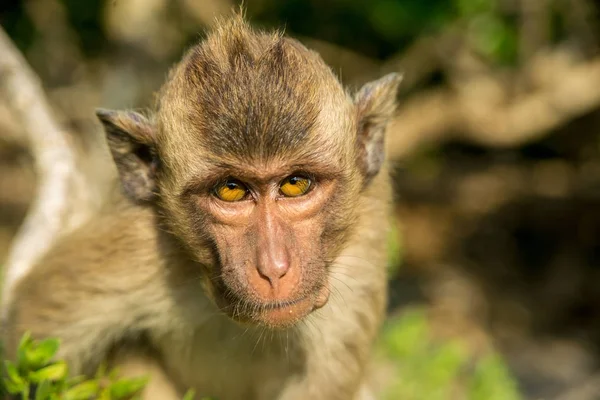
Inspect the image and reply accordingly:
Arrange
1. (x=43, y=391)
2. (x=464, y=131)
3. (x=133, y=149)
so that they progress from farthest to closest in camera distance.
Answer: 1. (x=464, y=131)
2. (x=133, y=149)
3. (x=43, y=391)

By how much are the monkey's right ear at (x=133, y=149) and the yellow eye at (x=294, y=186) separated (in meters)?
0.74

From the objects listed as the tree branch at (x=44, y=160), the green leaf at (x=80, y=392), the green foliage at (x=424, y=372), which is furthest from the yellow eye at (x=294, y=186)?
the green foliage at (x=424, y=372)

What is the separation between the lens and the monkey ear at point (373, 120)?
14.7 feet

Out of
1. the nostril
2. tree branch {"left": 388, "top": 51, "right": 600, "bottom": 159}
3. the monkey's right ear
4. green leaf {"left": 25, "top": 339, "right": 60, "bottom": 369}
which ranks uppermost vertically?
tree branch {"left": 388, "top": 51, "right": 600, "bottom": 159}

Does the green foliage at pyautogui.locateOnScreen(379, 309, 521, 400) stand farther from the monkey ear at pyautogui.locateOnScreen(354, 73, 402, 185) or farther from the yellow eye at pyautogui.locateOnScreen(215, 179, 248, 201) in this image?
the yellow eye at pyautogui.locateOnScreen(215, 179, 248, 201)

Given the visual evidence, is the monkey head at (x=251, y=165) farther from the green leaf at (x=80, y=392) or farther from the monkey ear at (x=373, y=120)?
the green leaf at (x=80, y=392)

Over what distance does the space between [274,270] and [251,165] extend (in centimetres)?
55

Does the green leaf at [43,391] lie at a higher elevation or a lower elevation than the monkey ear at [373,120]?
lower

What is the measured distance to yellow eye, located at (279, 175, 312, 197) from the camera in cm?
400

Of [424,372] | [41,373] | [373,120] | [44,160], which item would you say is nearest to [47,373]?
[41,373]

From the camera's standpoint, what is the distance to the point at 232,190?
13.1ft

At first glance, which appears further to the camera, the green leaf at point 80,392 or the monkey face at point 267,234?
the monkey face at point 267,234

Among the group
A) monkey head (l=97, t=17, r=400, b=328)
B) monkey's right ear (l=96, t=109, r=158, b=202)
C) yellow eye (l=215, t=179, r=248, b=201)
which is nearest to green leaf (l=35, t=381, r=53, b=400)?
monkey head (l=97, t=17, r=400, b=328)

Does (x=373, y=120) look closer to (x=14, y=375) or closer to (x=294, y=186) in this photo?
(x=294, y=186)
